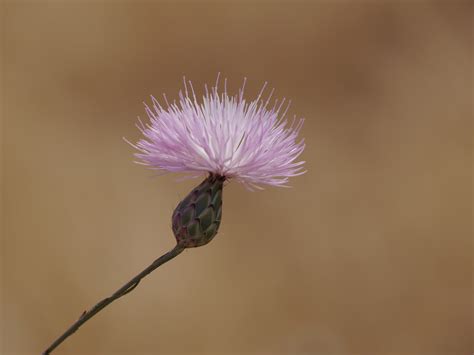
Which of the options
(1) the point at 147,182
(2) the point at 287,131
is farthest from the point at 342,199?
(2) the point at 287,131

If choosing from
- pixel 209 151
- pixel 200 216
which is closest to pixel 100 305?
pixel 200 216

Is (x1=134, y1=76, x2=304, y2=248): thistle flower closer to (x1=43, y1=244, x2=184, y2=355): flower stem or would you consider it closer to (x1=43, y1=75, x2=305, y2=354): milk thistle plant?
(x1=43, y1=75, x2=305, y2=354): milk thistle plant

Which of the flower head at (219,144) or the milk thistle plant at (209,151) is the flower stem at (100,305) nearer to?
the milk thistle plant at (209,151)

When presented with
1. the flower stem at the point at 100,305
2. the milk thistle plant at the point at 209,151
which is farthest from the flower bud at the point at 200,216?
the flower stem at the point at 100,305

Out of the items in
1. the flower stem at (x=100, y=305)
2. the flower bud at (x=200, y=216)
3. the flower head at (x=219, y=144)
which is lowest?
the flower stem at (x=100, y=305)

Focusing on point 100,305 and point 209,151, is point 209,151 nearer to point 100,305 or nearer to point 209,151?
point 209,151

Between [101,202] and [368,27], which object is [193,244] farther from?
[368,27]

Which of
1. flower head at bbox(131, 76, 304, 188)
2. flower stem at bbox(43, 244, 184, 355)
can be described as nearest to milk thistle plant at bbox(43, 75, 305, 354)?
flower head at bbox(131, 76, 304, 188)
